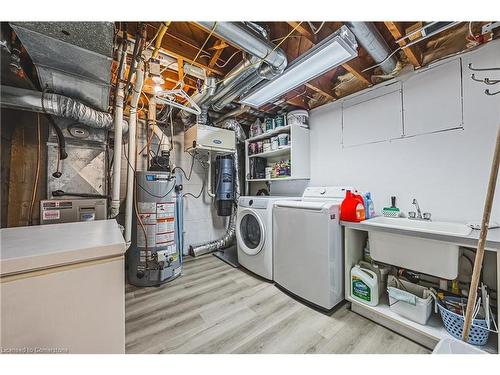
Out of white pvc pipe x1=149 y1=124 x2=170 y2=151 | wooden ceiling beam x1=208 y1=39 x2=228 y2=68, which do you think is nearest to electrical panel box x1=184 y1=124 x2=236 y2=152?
white pvc pipe x1=149 y1=124 x2=170 y2=151

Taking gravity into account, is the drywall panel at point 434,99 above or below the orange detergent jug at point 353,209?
above

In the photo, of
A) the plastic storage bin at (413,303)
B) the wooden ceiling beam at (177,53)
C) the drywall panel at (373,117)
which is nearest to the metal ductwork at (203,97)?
the wooden ceiling beam at (177,53)

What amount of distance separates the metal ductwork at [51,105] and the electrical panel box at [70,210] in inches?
27.8

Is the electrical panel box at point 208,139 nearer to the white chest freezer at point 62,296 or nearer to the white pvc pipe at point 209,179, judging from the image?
the white pvc pipe at point 209,179

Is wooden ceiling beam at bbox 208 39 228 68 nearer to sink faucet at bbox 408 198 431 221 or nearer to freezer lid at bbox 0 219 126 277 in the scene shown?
freezer lid at bbox 0 219 126 277

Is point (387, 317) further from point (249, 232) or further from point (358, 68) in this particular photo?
point (358, 68)

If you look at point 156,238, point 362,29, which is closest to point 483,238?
point 362,29

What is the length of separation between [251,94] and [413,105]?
5.14ft

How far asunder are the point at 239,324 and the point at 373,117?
2373 millimetres

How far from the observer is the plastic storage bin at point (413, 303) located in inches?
53.4

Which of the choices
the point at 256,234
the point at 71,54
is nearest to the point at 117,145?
the point at 71,54

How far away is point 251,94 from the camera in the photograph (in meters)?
2.13

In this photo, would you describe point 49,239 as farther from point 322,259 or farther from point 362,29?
point 362,29

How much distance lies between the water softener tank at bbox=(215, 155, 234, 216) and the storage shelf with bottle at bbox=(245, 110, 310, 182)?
0.34 meters
